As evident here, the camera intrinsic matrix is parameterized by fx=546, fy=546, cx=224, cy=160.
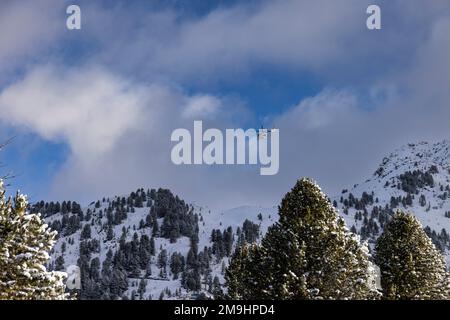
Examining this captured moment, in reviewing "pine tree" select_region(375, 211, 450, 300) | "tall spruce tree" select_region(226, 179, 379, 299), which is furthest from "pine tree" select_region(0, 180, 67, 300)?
"pine tree" select_region(375, 211, 450, 300)

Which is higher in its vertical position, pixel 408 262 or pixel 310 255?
pixel 310 255

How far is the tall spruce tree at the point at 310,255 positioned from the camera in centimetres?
2883

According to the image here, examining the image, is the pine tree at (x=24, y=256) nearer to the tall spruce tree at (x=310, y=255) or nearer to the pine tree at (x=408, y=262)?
the tall spruce tree at (x=310, y=255)

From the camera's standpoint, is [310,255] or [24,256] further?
[310,255]

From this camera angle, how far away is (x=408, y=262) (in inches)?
1458

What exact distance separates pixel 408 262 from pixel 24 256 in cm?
2521

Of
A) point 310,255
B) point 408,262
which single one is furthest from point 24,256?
point 408,262

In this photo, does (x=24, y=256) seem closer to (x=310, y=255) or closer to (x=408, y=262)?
(x=310, y=255)

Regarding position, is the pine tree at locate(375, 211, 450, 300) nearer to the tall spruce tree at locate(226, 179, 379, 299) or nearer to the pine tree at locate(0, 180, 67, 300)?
the tall spruce tree at locate(226, 179, 379, 299)

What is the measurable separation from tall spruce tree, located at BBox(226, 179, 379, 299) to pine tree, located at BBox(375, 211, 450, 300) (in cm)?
676

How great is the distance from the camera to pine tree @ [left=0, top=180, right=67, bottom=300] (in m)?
22.9
